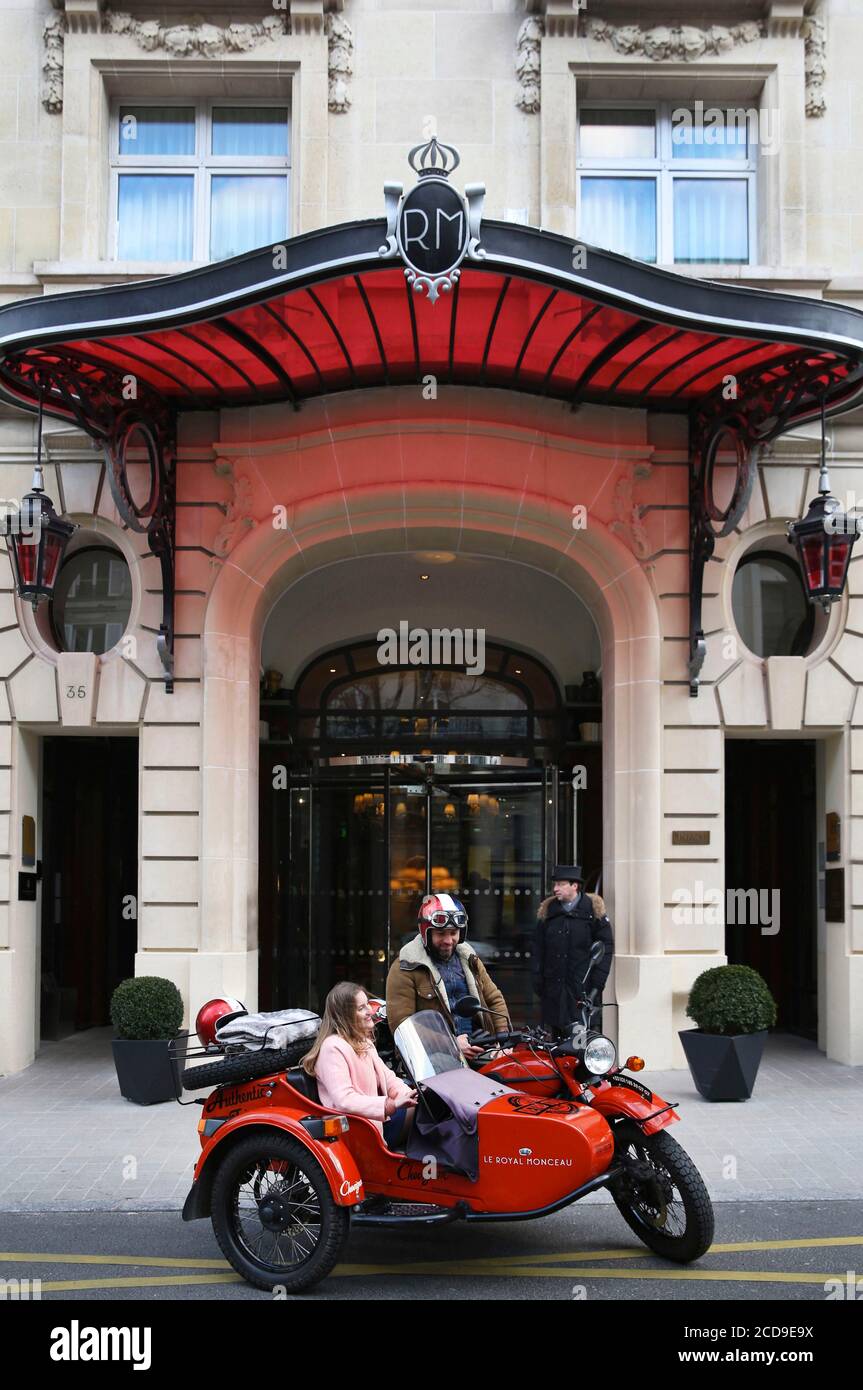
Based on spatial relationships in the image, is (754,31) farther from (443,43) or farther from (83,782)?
(83,782)

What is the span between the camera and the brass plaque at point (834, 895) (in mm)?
12391

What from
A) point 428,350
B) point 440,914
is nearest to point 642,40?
point 428,350

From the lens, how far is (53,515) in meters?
11.4

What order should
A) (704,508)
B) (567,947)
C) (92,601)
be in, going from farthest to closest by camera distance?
(92,601)
(704,508)
(567,947)

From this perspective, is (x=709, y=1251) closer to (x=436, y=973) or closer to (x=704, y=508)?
(x=436, y=973)

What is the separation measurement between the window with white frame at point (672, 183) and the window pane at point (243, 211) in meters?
2.95

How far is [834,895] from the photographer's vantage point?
41.2 ft

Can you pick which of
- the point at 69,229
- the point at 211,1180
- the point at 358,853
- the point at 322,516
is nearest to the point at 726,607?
the point at 322,516

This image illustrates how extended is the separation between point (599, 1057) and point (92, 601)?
8386 mm

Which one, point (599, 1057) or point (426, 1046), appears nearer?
point (599, 1057)

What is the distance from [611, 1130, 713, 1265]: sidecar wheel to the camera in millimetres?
6176

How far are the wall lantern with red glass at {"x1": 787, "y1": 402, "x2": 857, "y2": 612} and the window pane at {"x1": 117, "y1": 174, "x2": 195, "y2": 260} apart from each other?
6.31m

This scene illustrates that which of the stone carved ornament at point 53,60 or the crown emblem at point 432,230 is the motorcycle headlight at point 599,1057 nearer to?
the crown emblem at point 432,230
